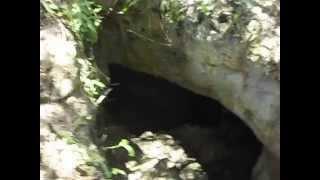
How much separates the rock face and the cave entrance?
0.89ft

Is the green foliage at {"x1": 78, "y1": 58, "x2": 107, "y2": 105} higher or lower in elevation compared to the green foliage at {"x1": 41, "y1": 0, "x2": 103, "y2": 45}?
lower

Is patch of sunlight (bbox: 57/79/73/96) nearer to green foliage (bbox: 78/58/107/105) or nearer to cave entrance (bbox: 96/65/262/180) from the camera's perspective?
green foliage (bbox: 78/58/107/105)

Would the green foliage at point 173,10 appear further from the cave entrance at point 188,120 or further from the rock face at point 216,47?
the cave entrance at point 188,120

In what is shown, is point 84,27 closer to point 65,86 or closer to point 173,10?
point 65,86

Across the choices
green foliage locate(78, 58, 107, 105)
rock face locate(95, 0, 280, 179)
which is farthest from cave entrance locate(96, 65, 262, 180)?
green foliage locate(78, 58, 107, 105)

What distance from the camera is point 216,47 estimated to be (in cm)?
256

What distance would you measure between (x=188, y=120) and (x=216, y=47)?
760 millimetres

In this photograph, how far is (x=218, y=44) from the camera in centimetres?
256

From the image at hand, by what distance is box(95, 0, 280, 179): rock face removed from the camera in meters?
2.52

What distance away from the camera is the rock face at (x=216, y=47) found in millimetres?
2518

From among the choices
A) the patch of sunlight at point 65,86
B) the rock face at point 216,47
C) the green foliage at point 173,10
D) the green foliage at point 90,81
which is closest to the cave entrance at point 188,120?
the rock face at point 216,47

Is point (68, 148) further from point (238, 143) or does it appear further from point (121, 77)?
point (238, 143)
